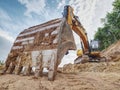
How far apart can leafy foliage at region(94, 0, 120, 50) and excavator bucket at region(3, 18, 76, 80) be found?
25.3 m

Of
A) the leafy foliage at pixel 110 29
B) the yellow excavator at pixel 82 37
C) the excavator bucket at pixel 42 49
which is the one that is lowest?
the excavator bucket at pixel 42 49

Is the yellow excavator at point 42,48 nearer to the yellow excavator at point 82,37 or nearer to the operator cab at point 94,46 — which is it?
the yellow excavator at point 82,37

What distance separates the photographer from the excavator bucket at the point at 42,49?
163 inches

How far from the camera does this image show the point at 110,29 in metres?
30.7

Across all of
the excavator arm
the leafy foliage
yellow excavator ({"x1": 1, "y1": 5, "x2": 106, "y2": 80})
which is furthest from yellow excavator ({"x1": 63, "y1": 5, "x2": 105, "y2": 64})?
the leafy foliage

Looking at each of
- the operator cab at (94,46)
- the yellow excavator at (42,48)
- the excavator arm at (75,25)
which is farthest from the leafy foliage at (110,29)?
the yellow excavator at (42,48)

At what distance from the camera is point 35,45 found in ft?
16.0

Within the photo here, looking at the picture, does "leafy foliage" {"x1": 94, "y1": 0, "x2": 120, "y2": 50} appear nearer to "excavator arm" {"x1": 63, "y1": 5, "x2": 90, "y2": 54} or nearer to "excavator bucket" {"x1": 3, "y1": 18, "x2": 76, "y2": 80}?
"excavator arm" {"x1": 63, "y1": 5, "x2": 90, "y2": 54}

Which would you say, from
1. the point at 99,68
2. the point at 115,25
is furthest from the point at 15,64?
the point at 115,25

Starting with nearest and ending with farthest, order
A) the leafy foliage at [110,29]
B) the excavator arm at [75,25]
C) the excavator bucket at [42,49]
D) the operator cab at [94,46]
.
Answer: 1. the excavator bucket at [42,49]
2. the excavator arm at [75,25]
3. the operator cab at [94,46]
4. the leafy foliage at [110,29]

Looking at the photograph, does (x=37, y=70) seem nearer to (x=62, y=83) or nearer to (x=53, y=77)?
(x=53, y=77)

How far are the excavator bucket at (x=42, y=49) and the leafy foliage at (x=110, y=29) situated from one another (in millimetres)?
25271

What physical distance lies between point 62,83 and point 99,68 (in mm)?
6416

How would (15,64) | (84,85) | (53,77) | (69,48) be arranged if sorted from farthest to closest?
1. (15,64)
2. (69,48)
3. (53,77)
4. (84,85)
